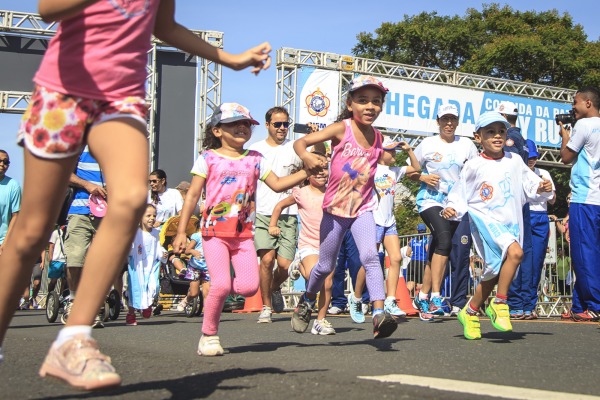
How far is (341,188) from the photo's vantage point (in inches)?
278

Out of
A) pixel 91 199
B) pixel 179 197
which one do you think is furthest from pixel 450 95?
pixel 91 199

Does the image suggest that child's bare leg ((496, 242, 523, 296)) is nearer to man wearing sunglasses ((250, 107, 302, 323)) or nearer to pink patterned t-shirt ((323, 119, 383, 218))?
pink patterned t-shirt ((323, 119, 383, 218))

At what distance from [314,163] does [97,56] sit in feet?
8.67

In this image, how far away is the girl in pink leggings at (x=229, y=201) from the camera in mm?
6500

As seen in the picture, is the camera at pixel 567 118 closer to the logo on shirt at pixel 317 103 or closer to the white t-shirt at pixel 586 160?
the white t-shirt at pixel 586 160

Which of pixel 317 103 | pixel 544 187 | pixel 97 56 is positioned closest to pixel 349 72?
pixel 317 103

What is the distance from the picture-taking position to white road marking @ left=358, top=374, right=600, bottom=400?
3.80 meters

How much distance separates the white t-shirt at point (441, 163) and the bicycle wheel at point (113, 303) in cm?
364

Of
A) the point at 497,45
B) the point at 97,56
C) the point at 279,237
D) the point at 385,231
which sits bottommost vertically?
the point at 279,237

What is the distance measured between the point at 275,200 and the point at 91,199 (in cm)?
252

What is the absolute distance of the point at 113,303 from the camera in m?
10.9

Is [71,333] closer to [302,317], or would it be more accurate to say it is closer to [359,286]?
[302,317]

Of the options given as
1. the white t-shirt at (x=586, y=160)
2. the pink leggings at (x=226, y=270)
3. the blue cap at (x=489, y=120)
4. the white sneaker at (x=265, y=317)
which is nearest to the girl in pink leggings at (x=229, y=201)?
the pink leggings at (x=226, y=270)

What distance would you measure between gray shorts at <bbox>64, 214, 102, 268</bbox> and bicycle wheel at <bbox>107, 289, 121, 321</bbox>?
43.1 inches
